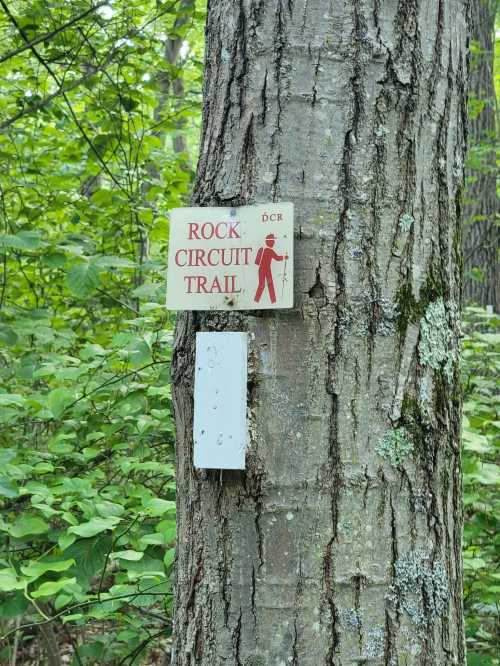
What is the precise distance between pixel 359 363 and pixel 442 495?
0.29 meters

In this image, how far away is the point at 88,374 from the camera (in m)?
2.57

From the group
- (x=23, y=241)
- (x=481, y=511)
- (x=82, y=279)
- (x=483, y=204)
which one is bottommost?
(x=481, y=511)

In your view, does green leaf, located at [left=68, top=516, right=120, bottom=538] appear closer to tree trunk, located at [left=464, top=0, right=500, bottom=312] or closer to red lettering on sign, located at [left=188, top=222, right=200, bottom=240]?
red lettering on sign, located at [left=188, top=222, right=200, bottom=240]

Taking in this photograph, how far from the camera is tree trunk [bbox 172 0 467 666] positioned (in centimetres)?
110

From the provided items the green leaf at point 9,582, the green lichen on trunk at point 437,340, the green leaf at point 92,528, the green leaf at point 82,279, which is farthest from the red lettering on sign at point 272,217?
the green leaf at point 82,279

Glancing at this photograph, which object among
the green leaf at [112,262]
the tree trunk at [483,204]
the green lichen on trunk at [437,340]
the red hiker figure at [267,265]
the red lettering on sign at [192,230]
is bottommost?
the green lichen on trunk at [437,340]

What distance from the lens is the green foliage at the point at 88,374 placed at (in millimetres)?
1785

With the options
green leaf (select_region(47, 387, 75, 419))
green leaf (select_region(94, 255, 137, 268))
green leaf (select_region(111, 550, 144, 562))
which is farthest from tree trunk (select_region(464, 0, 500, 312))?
green leaf (select_region(111, 550, 144, 562))

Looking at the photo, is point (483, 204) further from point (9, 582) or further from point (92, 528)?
point (9, 582)

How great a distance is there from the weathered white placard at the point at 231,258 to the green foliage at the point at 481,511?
1270mm

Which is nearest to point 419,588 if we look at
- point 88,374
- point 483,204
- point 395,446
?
point 395,446

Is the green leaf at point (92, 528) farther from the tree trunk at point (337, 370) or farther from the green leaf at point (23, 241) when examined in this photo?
the green leaf at point (23, 241)

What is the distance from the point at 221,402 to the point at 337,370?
0.21 metres

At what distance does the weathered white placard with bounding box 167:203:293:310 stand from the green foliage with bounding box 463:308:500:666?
1270 millimetres
